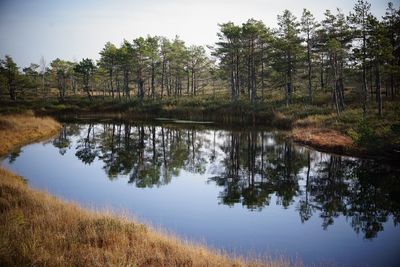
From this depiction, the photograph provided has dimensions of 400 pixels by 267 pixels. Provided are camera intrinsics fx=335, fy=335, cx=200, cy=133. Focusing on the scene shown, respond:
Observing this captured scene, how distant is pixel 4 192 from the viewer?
517 inches

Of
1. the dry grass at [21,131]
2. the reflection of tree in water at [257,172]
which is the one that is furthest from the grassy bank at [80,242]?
the dry grass at [21,131]

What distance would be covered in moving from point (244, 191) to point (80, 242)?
10.9 meters

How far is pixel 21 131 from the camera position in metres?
33.6

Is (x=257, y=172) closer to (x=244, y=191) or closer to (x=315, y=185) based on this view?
(x=315, y=185)

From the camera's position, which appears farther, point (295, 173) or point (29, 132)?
point (29, 132)

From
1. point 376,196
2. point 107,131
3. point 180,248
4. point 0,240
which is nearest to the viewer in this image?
point 0,240

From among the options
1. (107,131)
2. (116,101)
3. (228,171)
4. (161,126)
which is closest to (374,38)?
(228,171)

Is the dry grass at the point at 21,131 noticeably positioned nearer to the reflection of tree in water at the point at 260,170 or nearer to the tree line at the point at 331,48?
the reflection of tree in water at the point at 260,170

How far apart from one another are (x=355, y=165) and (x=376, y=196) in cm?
662

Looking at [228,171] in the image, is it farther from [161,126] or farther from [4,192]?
[161,126]

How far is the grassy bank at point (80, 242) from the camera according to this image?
7739 mm

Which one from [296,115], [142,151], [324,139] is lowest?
[142,151]

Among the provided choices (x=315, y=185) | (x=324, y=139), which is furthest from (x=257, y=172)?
(x=324, y=139)

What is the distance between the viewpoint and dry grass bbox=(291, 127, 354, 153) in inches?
1092
